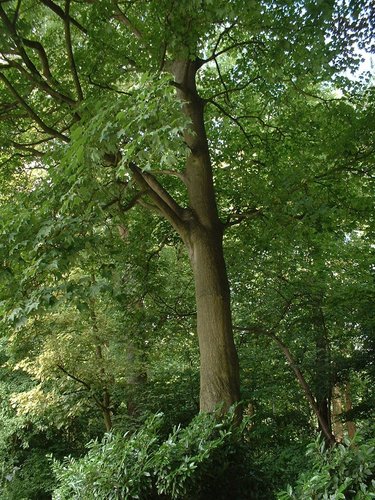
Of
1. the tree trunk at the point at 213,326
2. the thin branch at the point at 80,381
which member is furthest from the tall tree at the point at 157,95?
the thin branch at the point at 80,381

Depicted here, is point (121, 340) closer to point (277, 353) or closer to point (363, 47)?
point (277, 353)

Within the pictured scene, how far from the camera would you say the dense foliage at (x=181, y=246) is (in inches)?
137

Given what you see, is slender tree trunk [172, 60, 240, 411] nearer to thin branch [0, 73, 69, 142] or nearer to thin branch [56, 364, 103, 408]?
thin branch [0, 73, 69, 142]

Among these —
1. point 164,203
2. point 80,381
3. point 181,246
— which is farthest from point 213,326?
point 80,381

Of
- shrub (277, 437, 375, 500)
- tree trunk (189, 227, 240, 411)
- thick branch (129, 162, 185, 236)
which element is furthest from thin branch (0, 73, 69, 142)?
shrub (277, 437, 375, 500)

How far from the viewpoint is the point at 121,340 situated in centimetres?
734

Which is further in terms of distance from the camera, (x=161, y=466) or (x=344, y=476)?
(x=161, y=466)

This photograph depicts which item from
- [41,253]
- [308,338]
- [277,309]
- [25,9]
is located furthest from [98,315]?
[25,9]

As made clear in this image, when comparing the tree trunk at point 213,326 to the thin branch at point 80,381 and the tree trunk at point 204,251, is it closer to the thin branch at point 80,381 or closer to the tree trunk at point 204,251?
the tree trunk at point 204,251

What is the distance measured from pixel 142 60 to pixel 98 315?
420 cm

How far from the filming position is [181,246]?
800 cm

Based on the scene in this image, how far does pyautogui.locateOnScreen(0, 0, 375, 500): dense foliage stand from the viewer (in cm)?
347

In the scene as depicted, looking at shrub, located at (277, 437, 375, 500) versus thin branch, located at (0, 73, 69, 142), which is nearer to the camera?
shrub, located at (277, 437, 375, 500)

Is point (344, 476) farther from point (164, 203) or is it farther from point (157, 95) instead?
point (164, 203)
